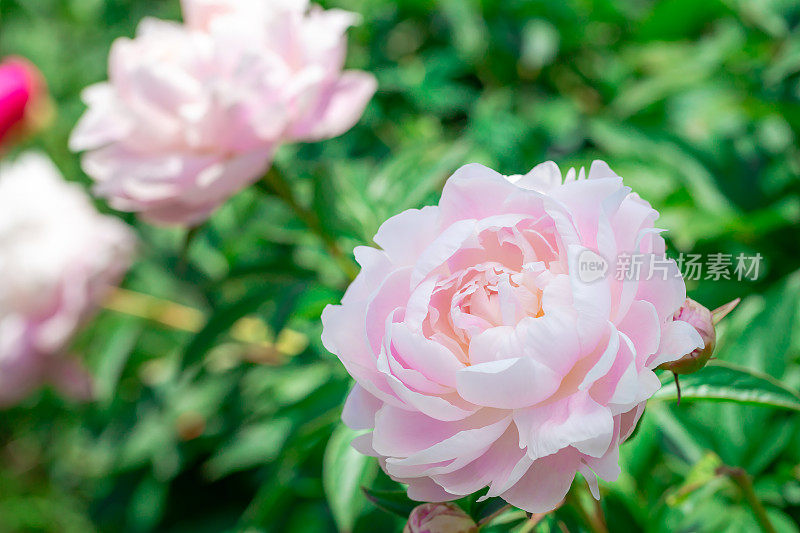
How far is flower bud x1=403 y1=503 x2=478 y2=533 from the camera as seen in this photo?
445 mm

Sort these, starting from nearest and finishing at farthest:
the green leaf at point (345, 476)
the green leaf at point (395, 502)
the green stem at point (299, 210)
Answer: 1. the green leaf at point (395, 502)
2. the green leaf at point (345, 476)
3. the green stem at point (299, 210)

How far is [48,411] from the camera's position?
157 cm

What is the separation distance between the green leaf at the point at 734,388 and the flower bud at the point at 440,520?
16cm

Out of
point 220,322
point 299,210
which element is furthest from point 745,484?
point 220,322

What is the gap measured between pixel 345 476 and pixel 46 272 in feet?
2.29

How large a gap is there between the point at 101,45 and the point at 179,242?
553 mm

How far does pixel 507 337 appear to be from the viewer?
1.34 ft

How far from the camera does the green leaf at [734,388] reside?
1.55 feet

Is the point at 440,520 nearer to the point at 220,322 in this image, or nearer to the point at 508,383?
the point at 508,383

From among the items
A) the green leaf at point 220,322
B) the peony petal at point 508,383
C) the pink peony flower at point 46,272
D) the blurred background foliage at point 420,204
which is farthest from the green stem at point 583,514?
the pink peony flower at point 46,272

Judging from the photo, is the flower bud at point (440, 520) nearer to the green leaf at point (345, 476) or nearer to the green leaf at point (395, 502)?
the green leaf at point (395, 502)

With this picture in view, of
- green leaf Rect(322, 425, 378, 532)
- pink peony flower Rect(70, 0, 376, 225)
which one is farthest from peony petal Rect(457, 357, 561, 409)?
pink peony flower Rect(70, 0, 376, 225)

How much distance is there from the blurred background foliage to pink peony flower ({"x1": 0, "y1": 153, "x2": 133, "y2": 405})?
0.09 meters

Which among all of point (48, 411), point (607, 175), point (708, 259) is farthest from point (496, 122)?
point (48, 411)
